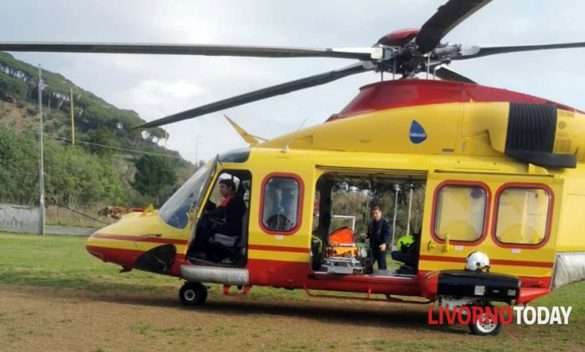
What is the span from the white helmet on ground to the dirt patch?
0.90 metres

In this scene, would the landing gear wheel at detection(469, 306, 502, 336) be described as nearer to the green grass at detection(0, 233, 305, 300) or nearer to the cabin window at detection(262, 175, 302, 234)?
the cabin window at detection(262, 175, 302, 234)

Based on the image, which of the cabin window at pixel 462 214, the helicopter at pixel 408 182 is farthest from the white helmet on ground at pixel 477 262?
the cabin window at pixel 462 214

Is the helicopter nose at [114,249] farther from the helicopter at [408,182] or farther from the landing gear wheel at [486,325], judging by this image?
the landing gear wheel at [486,325]

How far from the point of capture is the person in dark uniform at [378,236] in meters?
11.6

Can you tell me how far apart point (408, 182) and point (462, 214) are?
146 centimetres

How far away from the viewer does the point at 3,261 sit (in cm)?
1814

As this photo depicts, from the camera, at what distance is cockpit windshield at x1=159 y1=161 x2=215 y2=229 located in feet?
38.0

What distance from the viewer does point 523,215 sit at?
10.5m

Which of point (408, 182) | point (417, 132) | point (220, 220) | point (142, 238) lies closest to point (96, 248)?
point (142, 238)

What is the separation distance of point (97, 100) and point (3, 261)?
133 metres

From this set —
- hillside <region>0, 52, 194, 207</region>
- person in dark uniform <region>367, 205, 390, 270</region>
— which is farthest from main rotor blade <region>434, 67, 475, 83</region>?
hillside <region>0, 52, 194, 207</region>

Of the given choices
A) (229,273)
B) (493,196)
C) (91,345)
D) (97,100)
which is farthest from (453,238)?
(97,100)

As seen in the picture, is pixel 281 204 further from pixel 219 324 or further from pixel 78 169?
pixel 78 169

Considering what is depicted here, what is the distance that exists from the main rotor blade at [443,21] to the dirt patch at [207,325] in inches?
159
